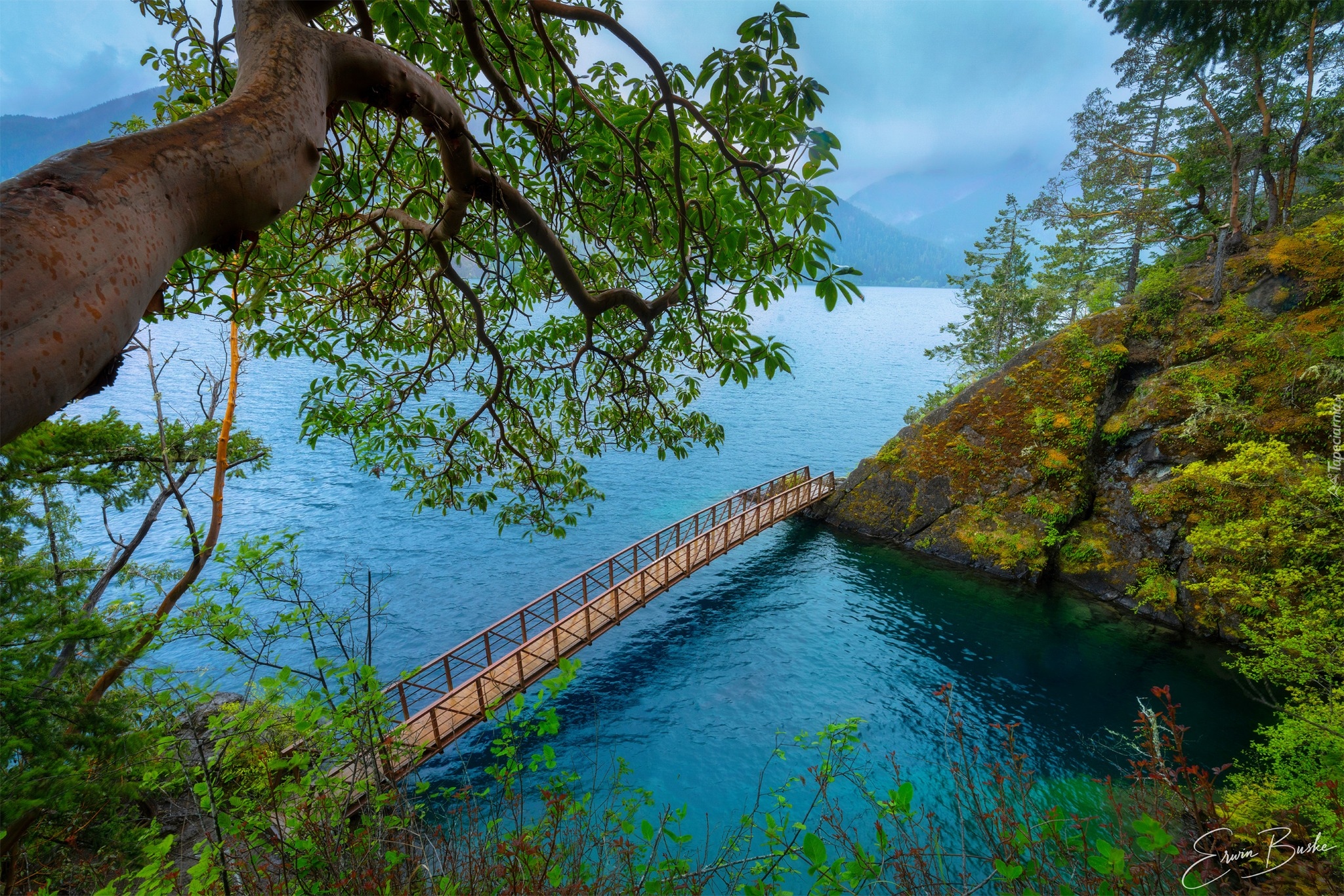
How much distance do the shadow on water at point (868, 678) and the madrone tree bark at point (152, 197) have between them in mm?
9968

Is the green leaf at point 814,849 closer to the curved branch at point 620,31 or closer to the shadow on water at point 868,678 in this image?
the curved branch at point 620,31

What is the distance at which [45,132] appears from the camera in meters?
9.62

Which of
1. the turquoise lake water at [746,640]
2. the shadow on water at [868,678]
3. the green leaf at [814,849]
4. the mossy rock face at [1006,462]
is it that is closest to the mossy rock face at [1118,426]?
the mossy rock face at [1006,462]

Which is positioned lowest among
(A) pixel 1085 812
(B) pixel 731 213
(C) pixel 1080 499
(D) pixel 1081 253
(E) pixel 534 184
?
(A) pixel 1085 812

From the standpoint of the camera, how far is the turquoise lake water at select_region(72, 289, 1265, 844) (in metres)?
10.4

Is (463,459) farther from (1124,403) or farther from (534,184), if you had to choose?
(1124,403)

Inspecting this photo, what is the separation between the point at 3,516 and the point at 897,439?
20.1m

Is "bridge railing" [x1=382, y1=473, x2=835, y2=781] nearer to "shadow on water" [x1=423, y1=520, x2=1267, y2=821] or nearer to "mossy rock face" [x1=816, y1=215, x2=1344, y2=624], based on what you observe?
"shadow on water" [x1=423, y1=520, x2=1267, y2=821]

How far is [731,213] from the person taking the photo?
9.81 ft

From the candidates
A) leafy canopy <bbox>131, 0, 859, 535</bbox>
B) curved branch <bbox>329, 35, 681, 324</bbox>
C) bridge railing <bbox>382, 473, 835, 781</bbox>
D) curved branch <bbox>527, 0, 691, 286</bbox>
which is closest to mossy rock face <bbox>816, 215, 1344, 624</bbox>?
bridge railing <bbox>382, 473, 835, 781</bbox>

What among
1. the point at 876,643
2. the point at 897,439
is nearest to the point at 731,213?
the point at 876,643

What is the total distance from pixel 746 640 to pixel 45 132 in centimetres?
1651

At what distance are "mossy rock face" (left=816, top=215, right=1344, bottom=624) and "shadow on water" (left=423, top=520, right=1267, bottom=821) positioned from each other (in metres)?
1.46

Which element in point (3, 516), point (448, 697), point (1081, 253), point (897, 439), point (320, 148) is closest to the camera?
point (320, 148)
